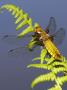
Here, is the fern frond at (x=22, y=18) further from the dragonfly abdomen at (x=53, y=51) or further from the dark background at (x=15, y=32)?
the dark background at (x=15, y=32)

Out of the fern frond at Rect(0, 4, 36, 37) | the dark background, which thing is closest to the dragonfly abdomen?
the fern frond at Rect(0, 4, 36, 37)

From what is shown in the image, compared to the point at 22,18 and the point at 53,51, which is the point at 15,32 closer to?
the point at 22,18

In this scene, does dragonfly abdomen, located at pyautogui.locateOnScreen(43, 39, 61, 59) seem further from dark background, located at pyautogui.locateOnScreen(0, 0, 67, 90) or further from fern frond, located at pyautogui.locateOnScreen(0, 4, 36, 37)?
dark background, located at pyautogui.locateOnScreen(0, 0, 67, 90)

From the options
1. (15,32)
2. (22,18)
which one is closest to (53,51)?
(22,18)

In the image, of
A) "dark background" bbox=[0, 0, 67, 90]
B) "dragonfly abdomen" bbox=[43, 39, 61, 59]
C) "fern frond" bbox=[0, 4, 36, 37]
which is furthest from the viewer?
"dark background" bbox=[0, 0, 67, 90]

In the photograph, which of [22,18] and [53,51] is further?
[22,18]

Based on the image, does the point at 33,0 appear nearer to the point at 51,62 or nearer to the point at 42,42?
the point at 42,42

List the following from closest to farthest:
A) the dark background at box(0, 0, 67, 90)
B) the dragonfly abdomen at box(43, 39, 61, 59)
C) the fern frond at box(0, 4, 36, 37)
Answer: the dragonfly abdomen at box(43, 39, 61, 59)
the fern frond at box(0, 4, 36, 37)
the dark background at box(0, 0, 67, 90)

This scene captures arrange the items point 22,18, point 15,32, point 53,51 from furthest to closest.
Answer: point 15,32 < point 22,18 < point 53,51

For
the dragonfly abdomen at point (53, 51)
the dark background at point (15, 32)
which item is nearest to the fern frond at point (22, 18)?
the dragonfly abdomen at point (53, 51)
